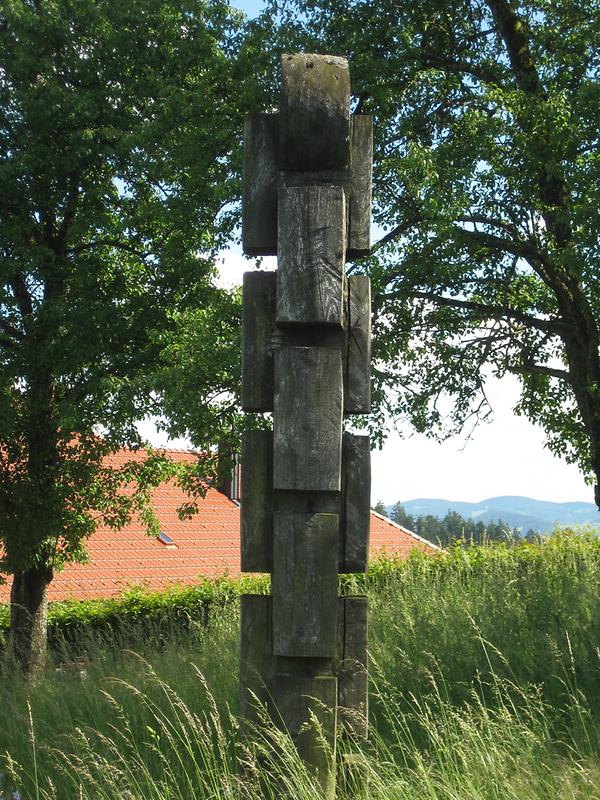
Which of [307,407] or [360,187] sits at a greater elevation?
[360,187]

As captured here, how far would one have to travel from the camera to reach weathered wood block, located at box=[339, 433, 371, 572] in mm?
3221

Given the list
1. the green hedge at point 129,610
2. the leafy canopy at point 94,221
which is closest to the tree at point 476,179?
the leafy canopy at point 94,221

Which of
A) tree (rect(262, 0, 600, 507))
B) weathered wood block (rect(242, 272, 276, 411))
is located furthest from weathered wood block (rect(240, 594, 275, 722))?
tree (rect(262, 0, 600, 507))

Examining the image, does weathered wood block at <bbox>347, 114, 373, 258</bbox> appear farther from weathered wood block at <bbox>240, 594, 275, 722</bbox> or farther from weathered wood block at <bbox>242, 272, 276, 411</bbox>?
weathered wood block at <bbox>240, 594, 275, 722</bbox>

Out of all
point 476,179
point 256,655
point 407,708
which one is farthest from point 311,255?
point 476,179

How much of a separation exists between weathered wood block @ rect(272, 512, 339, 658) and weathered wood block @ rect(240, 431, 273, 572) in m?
0.08

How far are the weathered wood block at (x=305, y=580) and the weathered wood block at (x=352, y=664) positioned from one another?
0.09 m

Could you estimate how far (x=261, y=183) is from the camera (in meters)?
3.28

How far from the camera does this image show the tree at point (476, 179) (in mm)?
9992

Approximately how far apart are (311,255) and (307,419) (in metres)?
0.58

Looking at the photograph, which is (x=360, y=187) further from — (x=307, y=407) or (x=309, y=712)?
(x=309, y=712)

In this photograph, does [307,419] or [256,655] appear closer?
[307,419]

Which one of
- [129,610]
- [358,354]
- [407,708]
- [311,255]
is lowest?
[129,610]

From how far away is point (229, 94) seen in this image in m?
12.4
